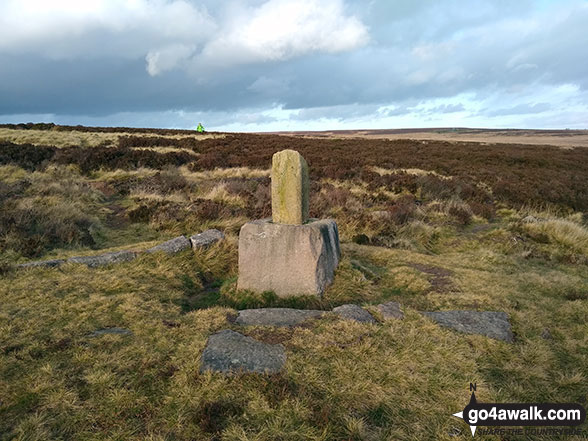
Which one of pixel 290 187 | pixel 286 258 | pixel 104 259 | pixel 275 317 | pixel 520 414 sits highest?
pixel 290 187

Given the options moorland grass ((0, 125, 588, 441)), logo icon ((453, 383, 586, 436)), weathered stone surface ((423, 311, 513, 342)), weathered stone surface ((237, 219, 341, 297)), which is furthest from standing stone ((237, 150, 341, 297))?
logo icon ((453, 383, 586, 436))

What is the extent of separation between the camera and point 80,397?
3.01 metres

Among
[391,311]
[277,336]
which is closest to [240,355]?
[277,336]

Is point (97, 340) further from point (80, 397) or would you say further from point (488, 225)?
point (488, 225)

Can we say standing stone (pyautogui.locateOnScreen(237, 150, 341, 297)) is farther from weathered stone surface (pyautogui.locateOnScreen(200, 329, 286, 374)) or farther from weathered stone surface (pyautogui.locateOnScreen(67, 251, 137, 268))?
weathered stone surface (pyautogui.locateOnScreen(67, 251, 137, 268))

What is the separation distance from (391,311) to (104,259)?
4.91 metres

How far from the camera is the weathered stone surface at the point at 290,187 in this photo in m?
5.88

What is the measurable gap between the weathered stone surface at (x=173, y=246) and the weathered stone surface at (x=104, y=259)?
36 cm

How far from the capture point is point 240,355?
11.7 ft

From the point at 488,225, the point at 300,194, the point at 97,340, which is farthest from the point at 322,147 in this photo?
the point at 97,340

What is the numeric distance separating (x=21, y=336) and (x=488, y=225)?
11.4m

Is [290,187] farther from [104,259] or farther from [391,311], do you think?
[104,259]

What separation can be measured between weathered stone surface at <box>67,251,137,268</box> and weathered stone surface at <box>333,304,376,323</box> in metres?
4.11

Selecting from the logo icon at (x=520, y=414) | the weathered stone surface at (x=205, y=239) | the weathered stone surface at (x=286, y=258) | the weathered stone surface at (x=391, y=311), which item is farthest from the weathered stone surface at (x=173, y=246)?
the logo icon at (x=520, y=414)
